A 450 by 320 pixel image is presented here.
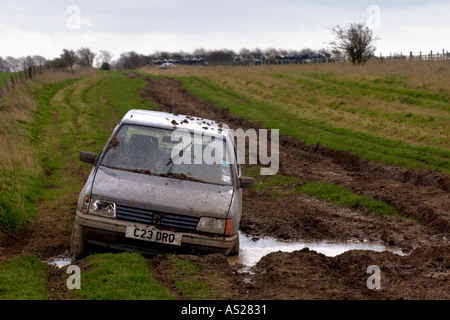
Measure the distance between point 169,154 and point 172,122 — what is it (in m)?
0.71

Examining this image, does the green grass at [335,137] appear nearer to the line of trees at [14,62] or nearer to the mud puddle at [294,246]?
the mud puddle at [294,246]

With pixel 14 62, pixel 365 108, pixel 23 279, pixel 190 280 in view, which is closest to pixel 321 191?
pixel 190 280

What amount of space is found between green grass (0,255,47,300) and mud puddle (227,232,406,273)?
264 cm

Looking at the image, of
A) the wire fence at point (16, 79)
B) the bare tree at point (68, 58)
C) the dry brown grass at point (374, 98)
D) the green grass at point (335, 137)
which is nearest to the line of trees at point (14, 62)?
the bare tree at point (68, 58)

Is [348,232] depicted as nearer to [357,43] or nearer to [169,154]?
Answer: [169,154]

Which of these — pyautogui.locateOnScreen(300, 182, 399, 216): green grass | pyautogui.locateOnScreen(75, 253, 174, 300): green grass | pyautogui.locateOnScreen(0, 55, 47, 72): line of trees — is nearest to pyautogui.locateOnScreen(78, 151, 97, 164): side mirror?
pyautogui.locateOnScreen(75, 253, 174, 300): green grass

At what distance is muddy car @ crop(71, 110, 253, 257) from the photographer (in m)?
6.90

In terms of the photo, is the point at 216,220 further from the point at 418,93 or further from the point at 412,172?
the point at 418,93

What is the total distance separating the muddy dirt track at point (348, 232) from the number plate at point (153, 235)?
0.39 metres

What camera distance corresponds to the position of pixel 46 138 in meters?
20.2

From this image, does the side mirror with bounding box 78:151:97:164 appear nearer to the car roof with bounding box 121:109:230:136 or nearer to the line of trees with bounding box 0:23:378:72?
the car roof with bounding box 121:109:230:136

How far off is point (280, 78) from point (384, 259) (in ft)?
133

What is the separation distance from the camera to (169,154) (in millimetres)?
8008
